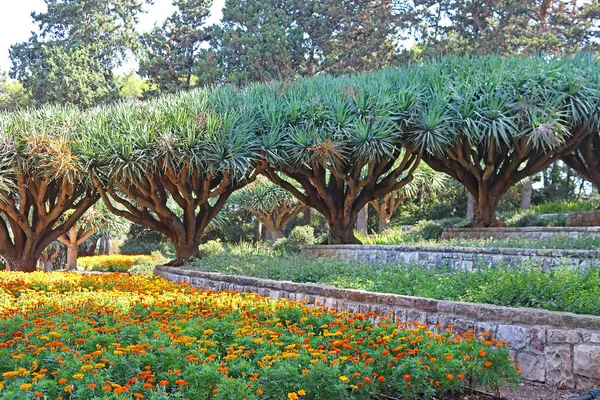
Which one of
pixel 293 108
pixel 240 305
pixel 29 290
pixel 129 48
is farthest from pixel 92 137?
pixel 129 48

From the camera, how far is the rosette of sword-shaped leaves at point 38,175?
54.5ft

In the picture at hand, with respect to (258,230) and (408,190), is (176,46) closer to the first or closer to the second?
(258,230)

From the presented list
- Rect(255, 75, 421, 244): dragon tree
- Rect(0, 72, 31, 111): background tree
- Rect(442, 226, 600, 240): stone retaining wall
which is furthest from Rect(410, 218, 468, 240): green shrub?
Rect(0, 72, 31, 111): background tree

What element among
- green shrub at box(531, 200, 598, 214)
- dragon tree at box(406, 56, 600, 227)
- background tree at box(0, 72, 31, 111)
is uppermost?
background tree at box(0, 72, 31, 111)

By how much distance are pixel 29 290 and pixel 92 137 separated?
7.08 meters

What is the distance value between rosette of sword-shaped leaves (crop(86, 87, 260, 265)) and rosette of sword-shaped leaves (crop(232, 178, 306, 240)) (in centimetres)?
948

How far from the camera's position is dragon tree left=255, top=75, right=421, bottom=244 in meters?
16.5

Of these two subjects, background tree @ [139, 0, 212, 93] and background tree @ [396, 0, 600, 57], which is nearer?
background tree @ [396, 0, 600, 57]

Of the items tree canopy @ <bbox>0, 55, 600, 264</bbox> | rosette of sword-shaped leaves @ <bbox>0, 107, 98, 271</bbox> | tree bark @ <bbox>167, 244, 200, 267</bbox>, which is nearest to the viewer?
tree canopy @ <bbox>0, 55, 600, 264</bbox>

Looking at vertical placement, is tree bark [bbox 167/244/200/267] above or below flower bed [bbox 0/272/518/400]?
above

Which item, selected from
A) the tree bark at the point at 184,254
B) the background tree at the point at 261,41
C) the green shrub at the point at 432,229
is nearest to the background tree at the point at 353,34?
the background tree at the point at 261,41

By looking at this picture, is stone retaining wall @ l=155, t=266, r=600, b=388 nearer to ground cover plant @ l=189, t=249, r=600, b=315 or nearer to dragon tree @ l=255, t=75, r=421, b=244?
ground cover plant @ l=189, t=249, r=600, b=315

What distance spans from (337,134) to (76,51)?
26.7 metres

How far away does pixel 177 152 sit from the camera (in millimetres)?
16156
